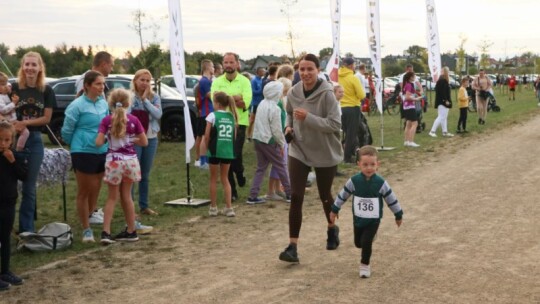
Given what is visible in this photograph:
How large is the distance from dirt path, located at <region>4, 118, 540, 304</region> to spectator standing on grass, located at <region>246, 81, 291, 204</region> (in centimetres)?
43

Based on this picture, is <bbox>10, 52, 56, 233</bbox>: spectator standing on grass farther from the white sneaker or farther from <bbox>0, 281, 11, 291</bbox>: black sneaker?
<bbox>0, 281, 11, 291</bbox>: black sneaker

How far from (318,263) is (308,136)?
46.4 inches

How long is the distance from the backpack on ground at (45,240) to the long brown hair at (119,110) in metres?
1.17

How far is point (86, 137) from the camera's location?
7.51 m

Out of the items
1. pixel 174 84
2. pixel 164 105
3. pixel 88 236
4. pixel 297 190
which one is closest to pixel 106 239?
pixel 88 236

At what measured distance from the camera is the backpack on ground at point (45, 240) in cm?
714

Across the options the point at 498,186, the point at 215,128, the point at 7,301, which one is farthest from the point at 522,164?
the point at 7,301

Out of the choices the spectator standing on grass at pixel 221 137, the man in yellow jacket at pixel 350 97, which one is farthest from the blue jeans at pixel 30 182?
the man in yellow jacket at pixel 350 97

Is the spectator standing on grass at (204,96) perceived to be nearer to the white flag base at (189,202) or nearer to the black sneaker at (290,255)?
the white flag base at (189,202)

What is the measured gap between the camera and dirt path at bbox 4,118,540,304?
5.52 meters

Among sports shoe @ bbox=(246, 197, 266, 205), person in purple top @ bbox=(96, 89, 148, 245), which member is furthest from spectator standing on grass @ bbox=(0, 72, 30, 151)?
sports shoe @ bbox=(246, 197, 266, 205)

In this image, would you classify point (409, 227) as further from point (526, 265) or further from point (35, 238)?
point (35, 238)

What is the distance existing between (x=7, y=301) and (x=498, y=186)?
761 centimetres

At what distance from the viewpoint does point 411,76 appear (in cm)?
1778
